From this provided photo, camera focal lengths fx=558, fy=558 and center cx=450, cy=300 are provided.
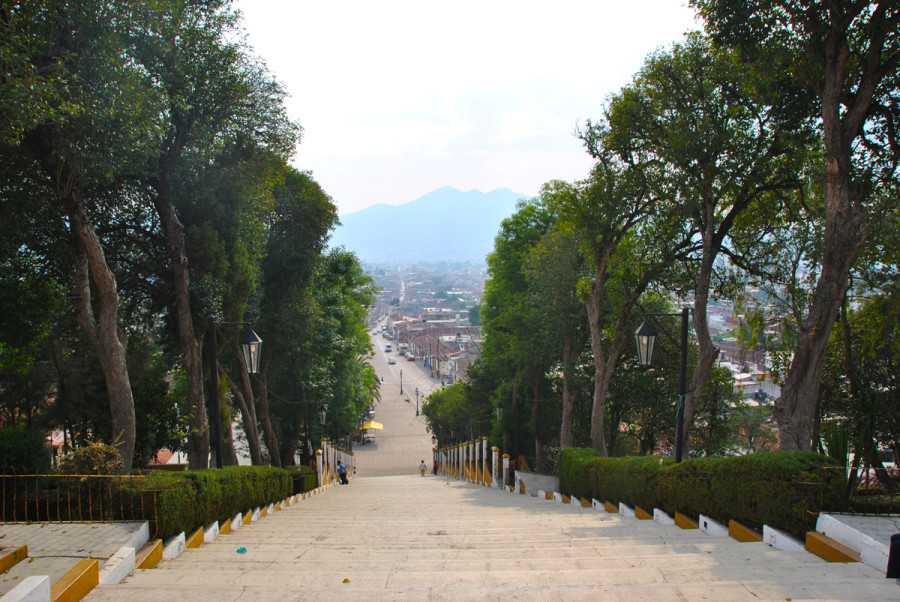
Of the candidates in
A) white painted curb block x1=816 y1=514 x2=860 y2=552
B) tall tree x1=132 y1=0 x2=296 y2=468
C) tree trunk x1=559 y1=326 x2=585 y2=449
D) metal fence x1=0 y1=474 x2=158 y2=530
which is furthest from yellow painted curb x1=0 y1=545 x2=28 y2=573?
tree trunk x1=559 y1=326 x2=585 y2=449

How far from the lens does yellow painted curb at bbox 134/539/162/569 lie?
503 cm

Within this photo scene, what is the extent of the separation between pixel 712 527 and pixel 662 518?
1418 millimetres

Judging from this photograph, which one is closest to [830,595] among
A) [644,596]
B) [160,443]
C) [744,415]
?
[644,596]

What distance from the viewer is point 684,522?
22.8ft

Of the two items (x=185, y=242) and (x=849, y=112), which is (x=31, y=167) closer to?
(x=185, y=242)

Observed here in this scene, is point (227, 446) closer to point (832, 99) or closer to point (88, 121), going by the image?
point (88, 121)

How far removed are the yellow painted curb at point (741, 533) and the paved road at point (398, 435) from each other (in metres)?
32.6

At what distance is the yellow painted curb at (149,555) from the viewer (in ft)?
16.5

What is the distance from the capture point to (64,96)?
696cm

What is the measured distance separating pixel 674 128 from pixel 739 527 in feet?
23.1

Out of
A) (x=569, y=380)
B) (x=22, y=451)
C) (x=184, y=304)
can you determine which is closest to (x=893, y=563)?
(x=22, y=451)

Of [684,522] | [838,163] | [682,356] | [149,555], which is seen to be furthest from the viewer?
[682,356]

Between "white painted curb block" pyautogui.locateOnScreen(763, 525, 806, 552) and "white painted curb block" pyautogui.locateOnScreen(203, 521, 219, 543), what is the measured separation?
19.7 feet

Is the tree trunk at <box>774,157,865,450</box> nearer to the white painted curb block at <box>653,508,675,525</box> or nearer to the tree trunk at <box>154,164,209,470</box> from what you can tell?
the white painted curb block at <box>653,508,675,525</box>
